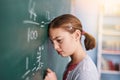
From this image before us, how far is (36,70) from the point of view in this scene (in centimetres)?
113

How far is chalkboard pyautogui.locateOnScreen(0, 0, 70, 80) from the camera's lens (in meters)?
0.74

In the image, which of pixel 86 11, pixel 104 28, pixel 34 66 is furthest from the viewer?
pixel 104 28

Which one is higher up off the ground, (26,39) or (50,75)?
(26,39)

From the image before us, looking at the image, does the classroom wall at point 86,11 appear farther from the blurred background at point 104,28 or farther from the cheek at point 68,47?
the cheek at point 68,47

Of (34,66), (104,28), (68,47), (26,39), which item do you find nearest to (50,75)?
(68,47)

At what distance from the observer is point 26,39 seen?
93cm

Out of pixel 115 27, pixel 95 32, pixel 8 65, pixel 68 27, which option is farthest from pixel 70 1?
pixel 8 65

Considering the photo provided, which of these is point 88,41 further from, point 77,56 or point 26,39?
point 26,39

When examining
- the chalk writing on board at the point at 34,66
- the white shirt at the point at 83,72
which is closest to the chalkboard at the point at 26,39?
the chalk writing on board at the point at 34,66

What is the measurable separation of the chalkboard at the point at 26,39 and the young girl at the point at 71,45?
46 mm

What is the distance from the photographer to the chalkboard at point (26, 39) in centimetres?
74

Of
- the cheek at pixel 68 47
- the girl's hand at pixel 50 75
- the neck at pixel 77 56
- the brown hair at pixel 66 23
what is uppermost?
the brown hair at pixel 66 23

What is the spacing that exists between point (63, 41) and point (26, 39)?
40cm

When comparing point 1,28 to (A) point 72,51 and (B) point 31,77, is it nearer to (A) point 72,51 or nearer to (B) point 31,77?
(B) point 31,77
